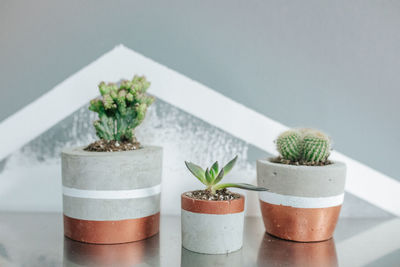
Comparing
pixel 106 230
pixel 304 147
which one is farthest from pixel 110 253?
pixel 304 147

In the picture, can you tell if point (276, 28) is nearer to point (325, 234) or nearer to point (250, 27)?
point (250, 27)

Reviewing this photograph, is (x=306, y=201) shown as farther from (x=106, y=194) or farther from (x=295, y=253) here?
A: (x=106, y=194)

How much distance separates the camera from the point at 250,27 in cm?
175

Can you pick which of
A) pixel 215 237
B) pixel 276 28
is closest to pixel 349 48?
pixel 276 28

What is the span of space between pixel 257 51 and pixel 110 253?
1.05m

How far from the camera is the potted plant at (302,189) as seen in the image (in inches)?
55.8

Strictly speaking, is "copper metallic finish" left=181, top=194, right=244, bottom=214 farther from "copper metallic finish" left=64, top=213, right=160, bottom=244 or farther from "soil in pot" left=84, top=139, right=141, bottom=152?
"soil in pot" left=84, top=139, right=141, bottom=152

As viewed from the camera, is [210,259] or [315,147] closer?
[210,259]

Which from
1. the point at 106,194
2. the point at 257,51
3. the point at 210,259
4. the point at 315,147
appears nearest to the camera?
the point at 210,259

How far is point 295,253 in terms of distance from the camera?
1.34 meters

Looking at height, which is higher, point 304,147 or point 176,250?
point 304,147

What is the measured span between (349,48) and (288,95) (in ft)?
1.13

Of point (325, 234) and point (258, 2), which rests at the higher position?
point (258, 2)

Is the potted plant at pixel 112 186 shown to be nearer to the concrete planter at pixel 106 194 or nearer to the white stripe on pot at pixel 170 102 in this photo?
the concrete planter at pixel 106 194
